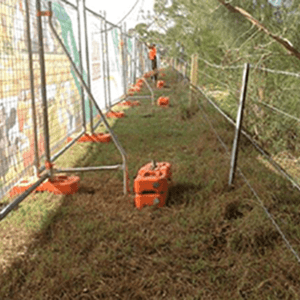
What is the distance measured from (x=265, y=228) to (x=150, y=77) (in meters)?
16.8

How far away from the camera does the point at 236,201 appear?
3.31m

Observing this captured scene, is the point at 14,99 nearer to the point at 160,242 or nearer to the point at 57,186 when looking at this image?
the point at 57,186

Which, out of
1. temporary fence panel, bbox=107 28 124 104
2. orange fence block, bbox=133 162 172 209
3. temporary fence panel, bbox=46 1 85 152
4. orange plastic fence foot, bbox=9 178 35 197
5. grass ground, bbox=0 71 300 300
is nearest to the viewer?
grass ground, bbox=0 71 300 300

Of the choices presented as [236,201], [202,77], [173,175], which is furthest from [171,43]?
[236,201]

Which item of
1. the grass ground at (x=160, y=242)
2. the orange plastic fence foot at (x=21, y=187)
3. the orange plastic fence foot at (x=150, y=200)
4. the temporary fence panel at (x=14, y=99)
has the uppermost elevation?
the temporary fence panel at (x=14, y=99)

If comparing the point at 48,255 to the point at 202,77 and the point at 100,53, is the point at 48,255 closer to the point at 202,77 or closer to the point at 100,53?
the point at 100,53

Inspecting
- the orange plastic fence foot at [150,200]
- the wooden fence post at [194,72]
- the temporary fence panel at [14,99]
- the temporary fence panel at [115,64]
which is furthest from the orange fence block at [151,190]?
the temporary fence panel at [115,64]

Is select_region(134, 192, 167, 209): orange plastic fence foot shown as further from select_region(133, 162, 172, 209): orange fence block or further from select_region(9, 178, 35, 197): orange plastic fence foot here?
select_region(9, 178, 35, 197): orange plastic fence foot

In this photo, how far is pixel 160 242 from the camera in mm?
2723

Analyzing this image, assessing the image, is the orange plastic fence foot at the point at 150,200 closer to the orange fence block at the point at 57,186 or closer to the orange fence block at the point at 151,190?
the orange fence block at the point at 151,190

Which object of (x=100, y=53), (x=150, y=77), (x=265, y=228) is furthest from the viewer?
(x=150, y=77)

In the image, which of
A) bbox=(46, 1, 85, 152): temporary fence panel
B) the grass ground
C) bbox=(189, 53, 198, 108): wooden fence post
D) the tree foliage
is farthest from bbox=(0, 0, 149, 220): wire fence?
bbox=(189, 53, 198, 108): wooden fence post

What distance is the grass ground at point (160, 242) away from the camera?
7.33 feet

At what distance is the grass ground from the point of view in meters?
2.23
